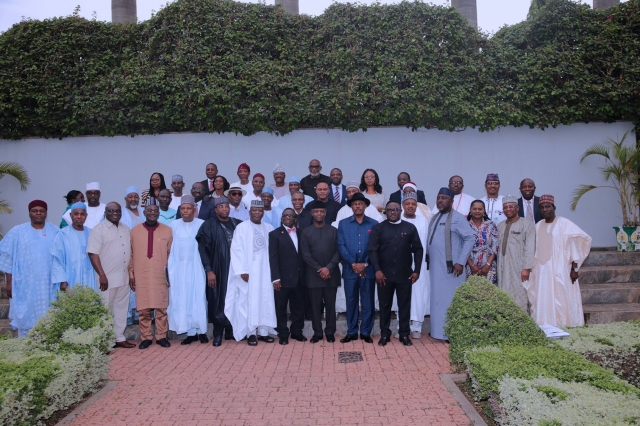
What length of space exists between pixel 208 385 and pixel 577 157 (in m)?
9.55

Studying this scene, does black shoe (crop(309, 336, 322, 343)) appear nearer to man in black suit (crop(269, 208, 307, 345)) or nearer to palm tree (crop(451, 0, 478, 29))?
man in black suit (crop(269, 208, 307, 345))

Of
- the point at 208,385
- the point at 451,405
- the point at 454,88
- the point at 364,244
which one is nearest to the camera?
the point at 451,405

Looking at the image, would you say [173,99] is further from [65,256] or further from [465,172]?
[465,172]

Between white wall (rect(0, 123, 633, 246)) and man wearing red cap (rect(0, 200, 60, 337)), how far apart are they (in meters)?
4.11

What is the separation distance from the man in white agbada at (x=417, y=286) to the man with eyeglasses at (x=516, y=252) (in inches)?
44.1

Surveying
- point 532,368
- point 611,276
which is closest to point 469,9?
point 611,276

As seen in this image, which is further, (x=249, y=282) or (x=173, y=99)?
(x=173, y=99)

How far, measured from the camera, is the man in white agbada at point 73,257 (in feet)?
26.7

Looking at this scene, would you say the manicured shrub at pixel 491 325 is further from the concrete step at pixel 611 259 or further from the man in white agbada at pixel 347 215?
the concrete step at pixel 611 259

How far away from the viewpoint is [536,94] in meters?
11.8

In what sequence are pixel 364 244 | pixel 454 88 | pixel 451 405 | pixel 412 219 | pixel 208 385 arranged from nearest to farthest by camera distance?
1. pixel 451 405
2. pixel 208 385
3. pixel 364 244
4. pixel 412 219
5. pixel 454 88

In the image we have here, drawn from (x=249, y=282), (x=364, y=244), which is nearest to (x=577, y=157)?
(x=364, y=244)

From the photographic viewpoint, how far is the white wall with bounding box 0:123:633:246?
12.2 metres

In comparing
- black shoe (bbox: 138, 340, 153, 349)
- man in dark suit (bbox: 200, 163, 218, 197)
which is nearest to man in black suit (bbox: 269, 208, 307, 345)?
black shoe (bbox: 138, 340, 153, 349)
